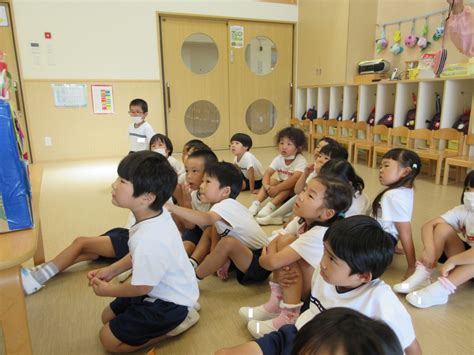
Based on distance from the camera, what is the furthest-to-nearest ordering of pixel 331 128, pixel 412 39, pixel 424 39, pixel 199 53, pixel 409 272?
pixel 199 53
pixel 331 128
pixel 412 39
pixel 424 39
pixel 409 272

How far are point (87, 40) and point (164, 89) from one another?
1.14m

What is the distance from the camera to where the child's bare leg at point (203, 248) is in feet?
5.44

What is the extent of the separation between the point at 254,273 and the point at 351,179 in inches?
24.7

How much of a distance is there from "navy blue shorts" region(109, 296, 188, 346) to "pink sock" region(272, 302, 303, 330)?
0.32 m

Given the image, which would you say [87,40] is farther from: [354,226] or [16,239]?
[354,226]

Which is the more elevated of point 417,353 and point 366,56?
point 366,56

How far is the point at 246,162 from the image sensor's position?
10.0ft

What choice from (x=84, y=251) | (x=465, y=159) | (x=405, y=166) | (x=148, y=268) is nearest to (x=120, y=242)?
(x=84, y=251)

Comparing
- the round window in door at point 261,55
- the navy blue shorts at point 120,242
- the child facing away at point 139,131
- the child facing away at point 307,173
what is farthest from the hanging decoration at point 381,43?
the navy blue shorts at point 120,242

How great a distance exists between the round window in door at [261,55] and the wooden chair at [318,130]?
3.87ft

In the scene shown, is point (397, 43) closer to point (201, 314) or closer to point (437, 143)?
point (437, 143)

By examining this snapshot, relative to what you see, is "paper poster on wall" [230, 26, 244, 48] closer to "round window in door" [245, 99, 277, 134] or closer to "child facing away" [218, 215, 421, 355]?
"round window in door" [245, 99, 277, 134]

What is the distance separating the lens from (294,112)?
593 cm

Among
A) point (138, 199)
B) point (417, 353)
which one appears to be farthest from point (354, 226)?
point (138, 199)
